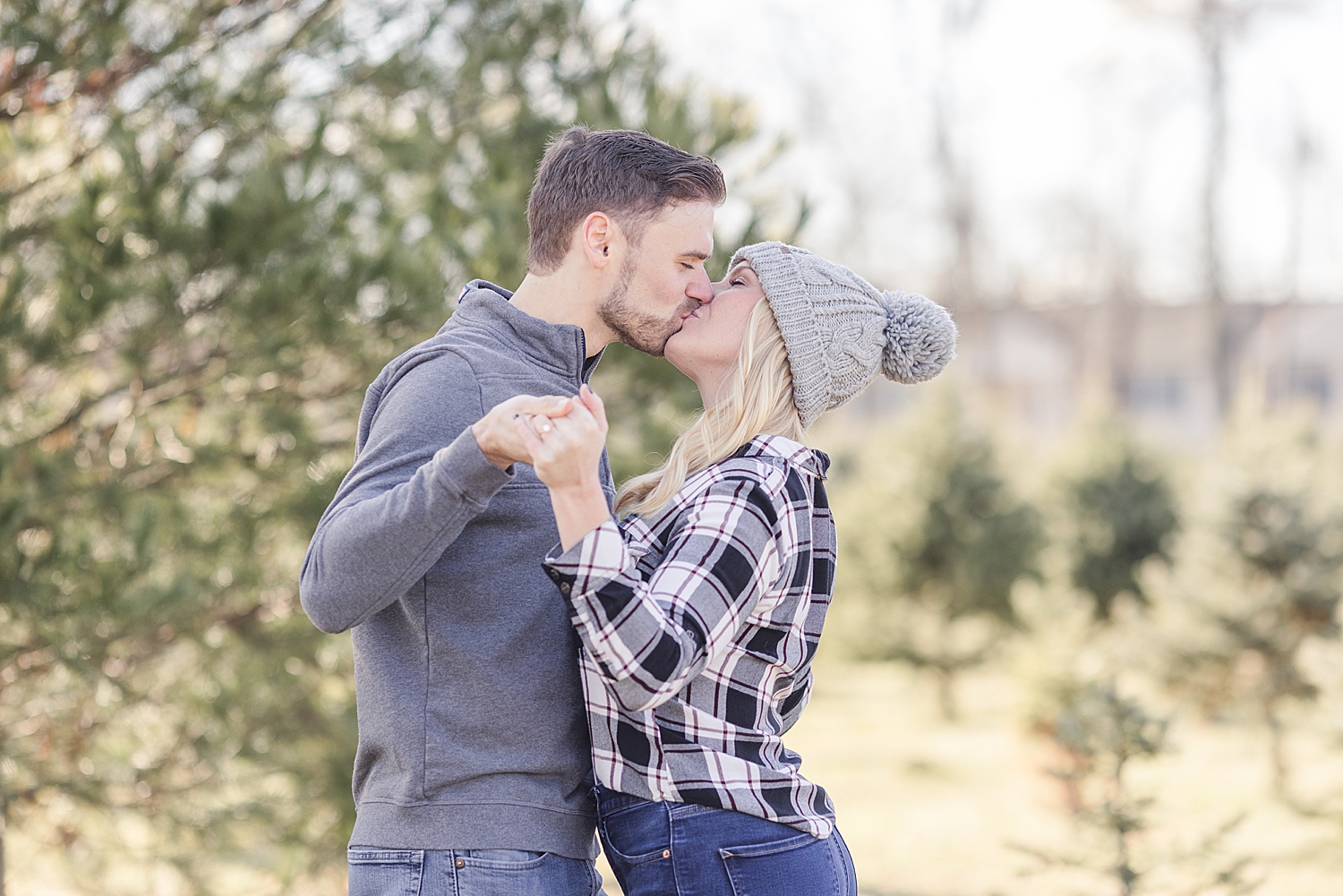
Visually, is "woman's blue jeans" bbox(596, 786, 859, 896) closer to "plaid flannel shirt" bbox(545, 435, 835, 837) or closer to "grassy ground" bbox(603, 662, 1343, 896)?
"plaid flannel shirt" bbox(545, 435, 835, 837)

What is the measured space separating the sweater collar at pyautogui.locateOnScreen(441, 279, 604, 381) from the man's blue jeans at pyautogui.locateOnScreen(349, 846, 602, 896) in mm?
812

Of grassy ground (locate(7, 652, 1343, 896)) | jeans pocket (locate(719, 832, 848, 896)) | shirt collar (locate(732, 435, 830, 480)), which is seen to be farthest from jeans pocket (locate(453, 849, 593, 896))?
grassy ground (locate(7, 652, 1343, 896))

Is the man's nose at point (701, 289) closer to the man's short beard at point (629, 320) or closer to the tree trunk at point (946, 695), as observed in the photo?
the man's short beard at point (629, 320)

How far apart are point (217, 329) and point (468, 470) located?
148 inches

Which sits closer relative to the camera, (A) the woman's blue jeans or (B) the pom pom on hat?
(A) the woman's blue jeans

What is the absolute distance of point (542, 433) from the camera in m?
1.58

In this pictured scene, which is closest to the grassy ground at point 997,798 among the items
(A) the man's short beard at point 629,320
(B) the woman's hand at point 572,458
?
(A) the man's short beard at point 629,320

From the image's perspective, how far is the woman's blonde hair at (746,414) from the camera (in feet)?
6.94

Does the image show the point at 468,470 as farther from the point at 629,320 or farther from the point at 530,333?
the point at 629,320

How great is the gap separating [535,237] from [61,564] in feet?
7.87

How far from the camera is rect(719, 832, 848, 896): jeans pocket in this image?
186cm

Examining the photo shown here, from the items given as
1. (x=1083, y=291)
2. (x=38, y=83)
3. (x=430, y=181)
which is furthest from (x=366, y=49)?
(x=1083, y=291)

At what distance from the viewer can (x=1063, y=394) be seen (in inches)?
1511

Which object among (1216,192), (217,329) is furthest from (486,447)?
(1216,192)
